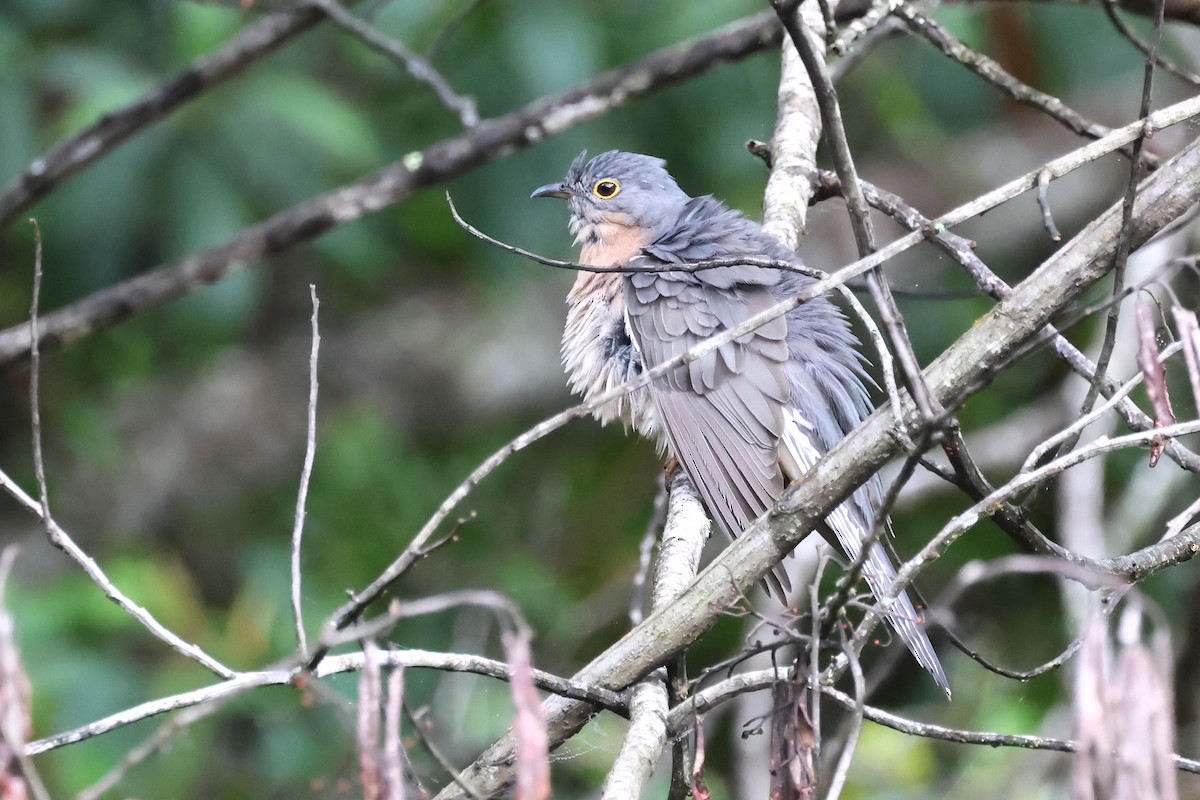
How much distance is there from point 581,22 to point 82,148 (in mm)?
2420

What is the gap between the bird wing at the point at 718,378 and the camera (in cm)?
393

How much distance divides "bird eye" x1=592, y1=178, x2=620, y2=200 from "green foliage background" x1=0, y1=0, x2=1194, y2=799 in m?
0.68

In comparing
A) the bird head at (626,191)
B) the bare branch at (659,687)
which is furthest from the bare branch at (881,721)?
the bird head at (626,191)

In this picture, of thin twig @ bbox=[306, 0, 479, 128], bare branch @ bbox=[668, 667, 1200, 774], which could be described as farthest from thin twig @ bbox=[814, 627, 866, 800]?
thin twig @ bbox=[306, 0, 479, 128]

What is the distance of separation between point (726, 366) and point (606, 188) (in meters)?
1.41

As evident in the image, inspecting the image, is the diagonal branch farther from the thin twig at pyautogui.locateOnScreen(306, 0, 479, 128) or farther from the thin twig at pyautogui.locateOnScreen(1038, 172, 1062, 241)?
the thin twig at pyautogui.locateOnScreen(1038, 172, 1062, 241)

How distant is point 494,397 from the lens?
7426mm

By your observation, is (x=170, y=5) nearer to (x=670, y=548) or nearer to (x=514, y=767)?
(x=670, y=548)

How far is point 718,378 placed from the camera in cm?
421

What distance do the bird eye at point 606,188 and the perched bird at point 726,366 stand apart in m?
0.61

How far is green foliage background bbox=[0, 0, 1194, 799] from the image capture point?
566 centimetres

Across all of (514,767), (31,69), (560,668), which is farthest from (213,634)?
(514,767)

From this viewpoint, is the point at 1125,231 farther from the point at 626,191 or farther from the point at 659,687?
the point at 626,191

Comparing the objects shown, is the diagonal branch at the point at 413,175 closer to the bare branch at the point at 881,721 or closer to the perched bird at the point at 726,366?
the perched bird at the point at 726,366
